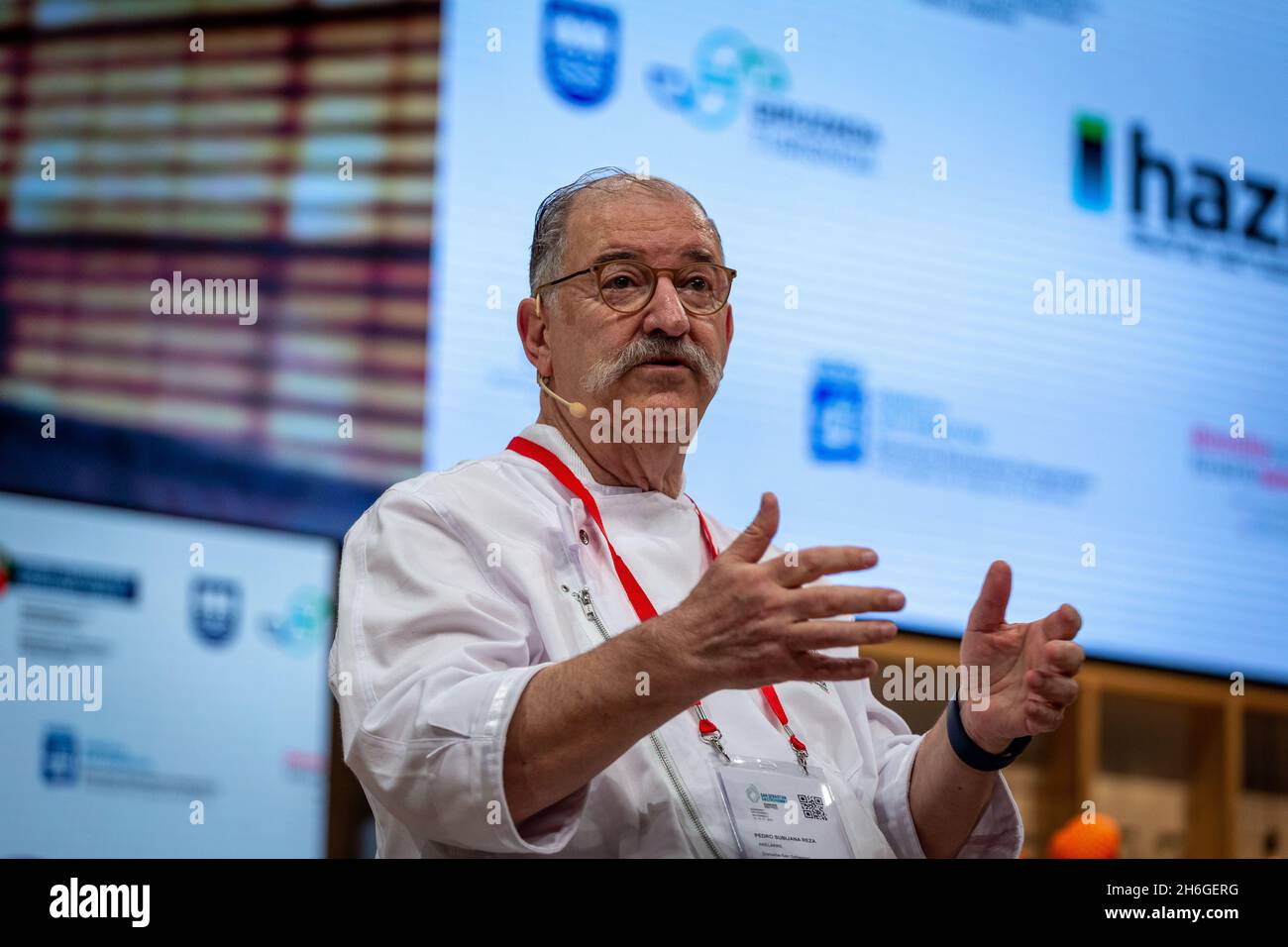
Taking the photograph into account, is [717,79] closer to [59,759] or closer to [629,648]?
[59,759]

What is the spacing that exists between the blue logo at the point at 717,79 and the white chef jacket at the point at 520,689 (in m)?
1.68

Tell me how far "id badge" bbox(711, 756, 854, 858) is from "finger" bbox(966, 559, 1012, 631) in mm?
296

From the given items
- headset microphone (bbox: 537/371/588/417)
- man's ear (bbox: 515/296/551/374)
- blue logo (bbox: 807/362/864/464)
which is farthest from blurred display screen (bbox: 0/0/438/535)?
headset microphone (bbox: 537/371/588/417)

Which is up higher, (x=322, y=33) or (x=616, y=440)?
(x=322, y=33)

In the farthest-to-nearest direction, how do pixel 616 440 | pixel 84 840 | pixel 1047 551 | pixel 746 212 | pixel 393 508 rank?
pixel 1047 551 < pixel 746 212 < pixel 84 840 < pixel 616 440 < pixel 393 508

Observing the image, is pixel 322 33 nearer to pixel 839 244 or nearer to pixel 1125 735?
pixel 839 244

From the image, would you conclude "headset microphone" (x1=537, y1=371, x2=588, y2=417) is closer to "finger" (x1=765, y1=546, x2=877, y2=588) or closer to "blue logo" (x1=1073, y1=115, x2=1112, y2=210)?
"finger" (x1=765, y1=546, x2=877, y2=588)

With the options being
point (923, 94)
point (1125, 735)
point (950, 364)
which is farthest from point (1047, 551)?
point (923, 94)

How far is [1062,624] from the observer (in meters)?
1.87

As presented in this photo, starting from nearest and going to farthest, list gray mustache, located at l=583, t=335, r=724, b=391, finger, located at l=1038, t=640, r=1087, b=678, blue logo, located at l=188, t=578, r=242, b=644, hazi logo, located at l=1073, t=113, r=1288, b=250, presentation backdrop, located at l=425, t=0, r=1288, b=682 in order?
finger, located at l=1038, t=640, r=1087, b=678 < gray mustache, located at l=583, t=335, r=724, b=391 < blue logo, located at l=188, t=578, r=242, b=644 < presentation backdrop, located at l=425, t=0, r=1288, b=682 < hazi logo, located at l=1073, t=113, r=1288, b=250

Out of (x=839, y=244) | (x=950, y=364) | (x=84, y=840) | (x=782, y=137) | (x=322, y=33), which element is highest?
(x=322, y=33)

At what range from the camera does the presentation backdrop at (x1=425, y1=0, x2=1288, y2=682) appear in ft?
11.7
